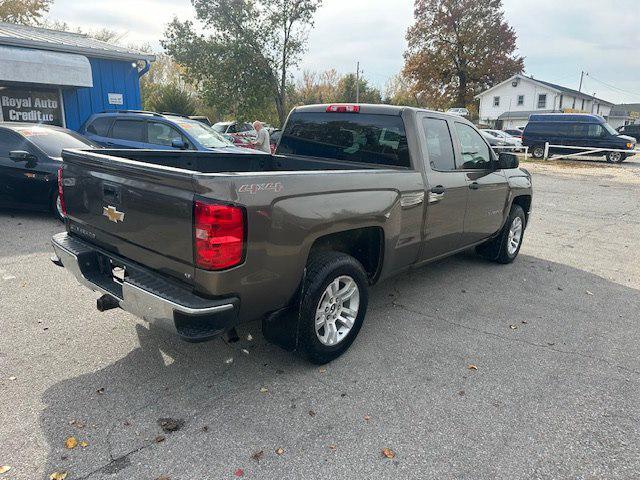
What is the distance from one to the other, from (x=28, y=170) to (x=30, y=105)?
636 centimetres

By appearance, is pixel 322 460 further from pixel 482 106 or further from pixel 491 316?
pixel 482 106

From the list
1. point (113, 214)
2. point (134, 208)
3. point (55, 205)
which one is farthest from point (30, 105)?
point (134, 208)

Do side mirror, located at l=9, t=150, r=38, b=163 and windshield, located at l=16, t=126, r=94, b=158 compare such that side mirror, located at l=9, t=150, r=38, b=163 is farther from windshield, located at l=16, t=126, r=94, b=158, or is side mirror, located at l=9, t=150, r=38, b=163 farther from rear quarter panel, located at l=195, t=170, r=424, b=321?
rear quarter panel, located at l=195, t=170, r=424, b=321

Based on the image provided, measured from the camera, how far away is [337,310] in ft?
11.6

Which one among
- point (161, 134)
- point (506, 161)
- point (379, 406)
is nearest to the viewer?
point (379, 406)

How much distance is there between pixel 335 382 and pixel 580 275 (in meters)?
4.16

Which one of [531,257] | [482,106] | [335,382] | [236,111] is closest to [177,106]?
[236,111]

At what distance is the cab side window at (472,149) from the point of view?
16.0 feet

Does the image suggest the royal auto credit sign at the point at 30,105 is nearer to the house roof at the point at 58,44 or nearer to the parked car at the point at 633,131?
the house roof at the point at 58,44

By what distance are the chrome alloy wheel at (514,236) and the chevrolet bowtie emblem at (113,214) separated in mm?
4783

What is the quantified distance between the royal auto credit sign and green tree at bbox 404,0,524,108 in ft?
142

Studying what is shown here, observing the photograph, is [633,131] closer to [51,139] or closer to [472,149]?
[472,149]

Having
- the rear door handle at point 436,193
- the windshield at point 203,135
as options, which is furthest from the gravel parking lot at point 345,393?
the windshield at point 203,135

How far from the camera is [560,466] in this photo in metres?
2.52
